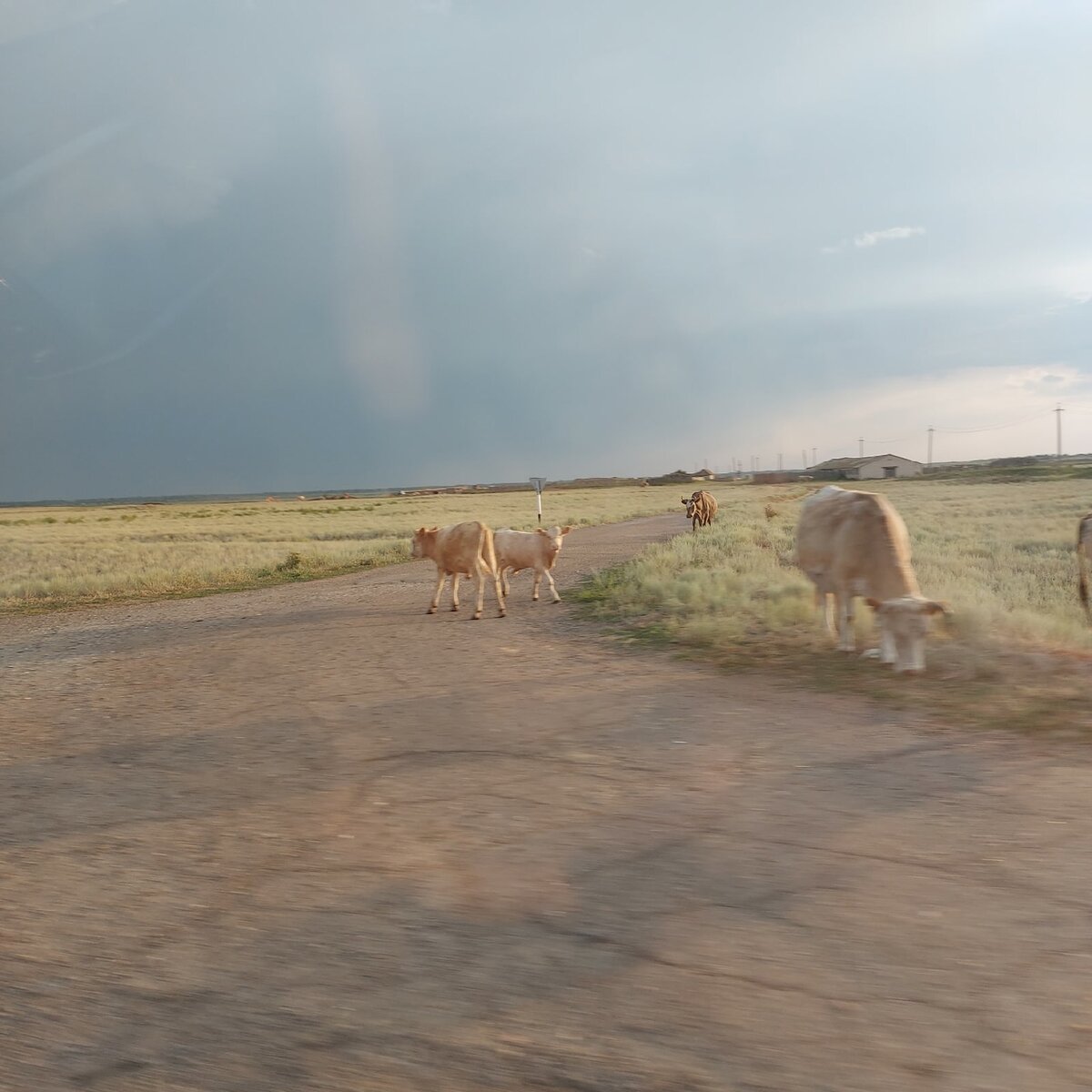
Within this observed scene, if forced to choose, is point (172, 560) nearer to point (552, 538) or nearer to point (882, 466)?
point (552, 538)

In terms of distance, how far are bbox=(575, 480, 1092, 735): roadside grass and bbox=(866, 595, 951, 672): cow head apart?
0.58 ft

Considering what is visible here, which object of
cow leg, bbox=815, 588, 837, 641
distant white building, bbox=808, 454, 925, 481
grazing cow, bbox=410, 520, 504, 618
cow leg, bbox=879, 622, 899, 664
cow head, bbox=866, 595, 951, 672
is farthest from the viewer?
distant white building, bbox=808, 454, 925, 481

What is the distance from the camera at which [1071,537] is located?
882 inches

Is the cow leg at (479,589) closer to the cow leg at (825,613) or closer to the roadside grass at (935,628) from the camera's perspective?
the roadside grass at (935,628)

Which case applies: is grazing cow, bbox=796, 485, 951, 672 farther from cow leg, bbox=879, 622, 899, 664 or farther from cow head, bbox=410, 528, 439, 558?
cow head, bbox=410, 528, 439, 558

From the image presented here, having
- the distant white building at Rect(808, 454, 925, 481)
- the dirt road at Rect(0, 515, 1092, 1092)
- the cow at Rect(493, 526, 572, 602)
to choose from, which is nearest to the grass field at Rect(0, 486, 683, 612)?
the cow at Rect(493, 526, 572, 602)

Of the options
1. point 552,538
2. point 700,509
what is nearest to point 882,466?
point 700,509

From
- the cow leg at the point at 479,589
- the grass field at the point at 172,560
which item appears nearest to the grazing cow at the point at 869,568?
the cow leg at the point at 479,589

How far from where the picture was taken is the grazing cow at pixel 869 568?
27.1 ft

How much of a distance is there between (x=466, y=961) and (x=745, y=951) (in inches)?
44.7

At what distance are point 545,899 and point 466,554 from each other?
10.0 metres

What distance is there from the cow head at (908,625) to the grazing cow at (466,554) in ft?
21.4

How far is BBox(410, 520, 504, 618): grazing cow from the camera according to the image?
1373 cm

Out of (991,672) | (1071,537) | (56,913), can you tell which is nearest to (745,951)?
(56,913)
